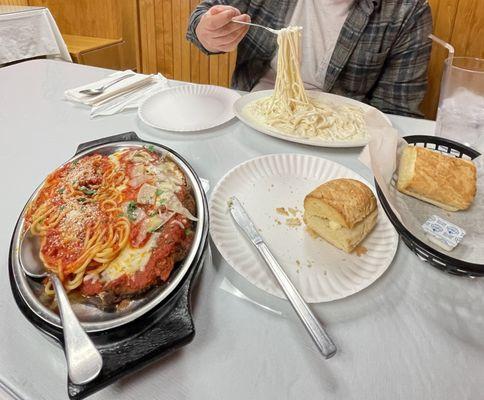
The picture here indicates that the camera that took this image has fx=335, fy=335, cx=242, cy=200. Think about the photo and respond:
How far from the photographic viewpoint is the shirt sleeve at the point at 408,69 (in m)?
1.30

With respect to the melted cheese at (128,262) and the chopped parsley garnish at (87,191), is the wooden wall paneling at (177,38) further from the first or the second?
the melted cheese at (128,262)

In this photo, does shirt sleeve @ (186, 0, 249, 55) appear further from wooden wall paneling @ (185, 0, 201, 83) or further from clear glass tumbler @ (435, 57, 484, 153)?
wooden wall paneling @ (185, 0, 201, 83)

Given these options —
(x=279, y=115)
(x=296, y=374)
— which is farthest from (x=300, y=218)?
(x=279, y=115)

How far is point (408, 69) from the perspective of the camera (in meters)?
1.35

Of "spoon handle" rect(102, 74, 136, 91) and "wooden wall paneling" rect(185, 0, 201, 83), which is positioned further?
"wooden wall paneling" rect(185, 0, 201, 83)

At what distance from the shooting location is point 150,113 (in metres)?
1.02

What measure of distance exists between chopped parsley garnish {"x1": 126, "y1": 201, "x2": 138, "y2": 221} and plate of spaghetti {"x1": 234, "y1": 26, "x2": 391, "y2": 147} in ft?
1.48

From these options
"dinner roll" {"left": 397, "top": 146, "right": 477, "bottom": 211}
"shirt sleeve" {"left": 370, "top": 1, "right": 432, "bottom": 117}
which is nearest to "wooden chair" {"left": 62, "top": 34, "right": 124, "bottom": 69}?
"shirt sleeve" {"left": 370, "top": 1, "right": 432, "bottom": 117}

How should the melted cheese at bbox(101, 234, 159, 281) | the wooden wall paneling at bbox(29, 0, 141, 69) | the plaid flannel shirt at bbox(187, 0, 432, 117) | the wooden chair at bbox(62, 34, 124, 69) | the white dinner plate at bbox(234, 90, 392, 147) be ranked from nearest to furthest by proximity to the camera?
the melted cheese at bbox(101, 234, 159, 281), the white dinner plate at bbox(234, 90, 392, 147), the plaid flannel shirt at bbox(187, 0, 432, 117), the wooden chair at bbox(62, 34, 124, 69), the wooden wall paneling at bbox(29, 0, 141, 69)

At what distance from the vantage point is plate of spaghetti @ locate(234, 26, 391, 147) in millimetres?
904

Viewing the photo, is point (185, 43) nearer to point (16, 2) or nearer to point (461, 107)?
point (16, 2)

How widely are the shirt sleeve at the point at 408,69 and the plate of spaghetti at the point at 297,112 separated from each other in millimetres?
375

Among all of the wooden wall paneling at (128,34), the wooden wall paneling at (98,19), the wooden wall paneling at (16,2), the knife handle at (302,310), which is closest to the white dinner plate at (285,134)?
the knife handle at (302,310)

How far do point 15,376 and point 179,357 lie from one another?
20 centimetres
